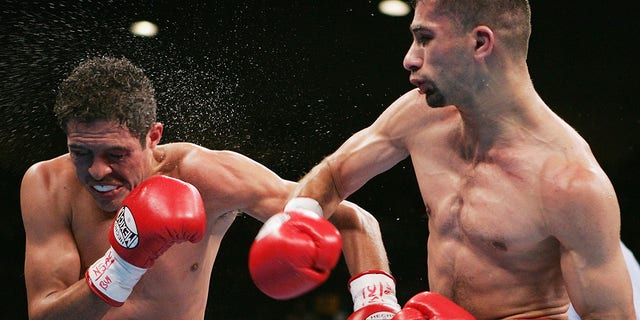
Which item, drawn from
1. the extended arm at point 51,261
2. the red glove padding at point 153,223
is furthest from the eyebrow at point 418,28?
the extended arm at point 51,261

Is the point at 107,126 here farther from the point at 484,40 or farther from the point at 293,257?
the point at 484,40

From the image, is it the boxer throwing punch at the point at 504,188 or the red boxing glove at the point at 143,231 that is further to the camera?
the red boxing glove at the point at 143,231

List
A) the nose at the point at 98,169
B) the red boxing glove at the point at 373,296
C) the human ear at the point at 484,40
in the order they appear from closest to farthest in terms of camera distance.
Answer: the human ear at the point at 484,40
the red boxing glove at the point at 373,296
the nose at the point at 98,169

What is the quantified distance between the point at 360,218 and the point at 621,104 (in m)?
3.11

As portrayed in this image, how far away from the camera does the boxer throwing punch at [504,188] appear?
175 cm

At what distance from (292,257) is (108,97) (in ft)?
2.81

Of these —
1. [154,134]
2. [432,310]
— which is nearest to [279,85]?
[154,134]

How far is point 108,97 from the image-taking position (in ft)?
7.61

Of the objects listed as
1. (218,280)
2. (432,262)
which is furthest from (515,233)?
(218,280)

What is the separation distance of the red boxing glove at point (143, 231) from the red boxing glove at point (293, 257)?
31 cm

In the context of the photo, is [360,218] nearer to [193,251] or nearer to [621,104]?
[193,251]

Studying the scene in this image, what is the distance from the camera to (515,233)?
183cm

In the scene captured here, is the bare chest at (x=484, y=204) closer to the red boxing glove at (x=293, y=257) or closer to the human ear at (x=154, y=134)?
the red boxing glove at (x=293, y=257)

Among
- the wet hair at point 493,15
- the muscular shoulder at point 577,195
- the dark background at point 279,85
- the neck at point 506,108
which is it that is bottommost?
the dark background at point 279,85
